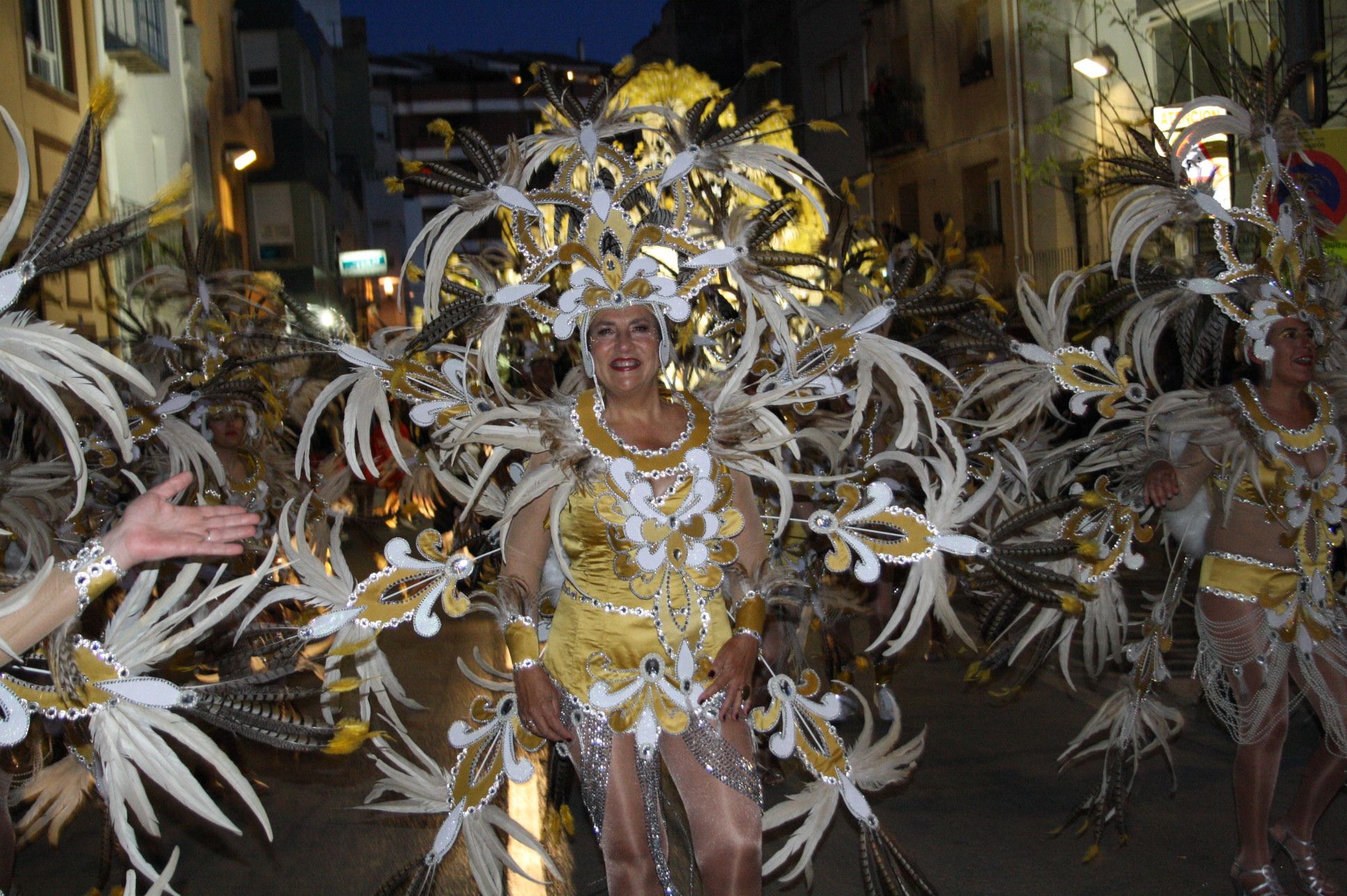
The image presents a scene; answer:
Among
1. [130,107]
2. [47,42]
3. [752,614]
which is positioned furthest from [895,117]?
[752,614]

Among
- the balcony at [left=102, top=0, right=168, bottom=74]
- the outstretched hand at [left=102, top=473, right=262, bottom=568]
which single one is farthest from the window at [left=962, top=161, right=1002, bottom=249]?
the outstretched hand at [left=102, top=473, right=262, bottom=568]

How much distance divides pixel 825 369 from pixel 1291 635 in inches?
74.1

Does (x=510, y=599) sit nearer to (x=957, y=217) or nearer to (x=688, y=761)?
(x=688, y=761)

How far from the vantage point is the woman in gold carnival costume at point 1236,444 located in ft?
15.3

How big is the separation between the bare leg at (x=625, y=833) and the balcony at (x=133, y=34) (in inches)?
697

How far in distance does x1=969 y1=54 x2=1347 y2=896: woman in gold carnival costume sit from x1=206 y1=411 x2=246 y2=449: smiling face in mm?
3727

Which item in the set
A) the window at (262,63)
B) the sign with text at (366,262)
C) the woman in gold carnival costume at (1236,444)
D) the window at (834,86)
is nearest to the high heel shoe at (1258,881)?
the woman in gold carnival costume at (1236,444)

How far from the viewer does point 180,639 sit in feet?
10.5

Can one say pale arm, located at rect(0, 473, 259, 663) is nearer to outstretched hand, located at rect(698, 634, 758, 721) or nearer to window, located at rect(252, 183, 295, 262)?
outstretched hand, located at rect(698, 634, 758, 721)

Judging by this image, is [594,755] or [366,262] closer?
[594,755]

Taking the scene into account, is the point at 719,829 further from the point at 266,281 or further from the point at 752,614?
the point at 266,281

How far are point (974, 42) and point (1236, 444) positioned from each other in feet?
67.5

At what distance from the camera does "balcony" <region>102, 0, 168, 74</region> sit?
1884 cm

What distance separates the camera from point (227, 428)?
6945mm
